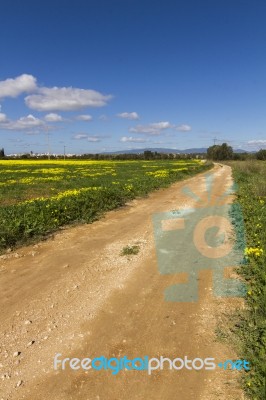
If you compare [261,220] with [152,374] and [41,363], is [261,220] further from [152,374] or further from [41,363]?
[41,363]

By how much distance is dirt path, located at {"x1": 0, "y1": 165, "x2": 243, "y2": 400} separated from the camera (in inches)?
129

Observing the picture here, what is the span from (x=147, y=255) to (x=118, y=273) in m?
1.16

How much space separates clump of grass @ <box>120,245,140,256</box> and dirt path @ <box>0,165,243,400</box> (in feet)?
0.50

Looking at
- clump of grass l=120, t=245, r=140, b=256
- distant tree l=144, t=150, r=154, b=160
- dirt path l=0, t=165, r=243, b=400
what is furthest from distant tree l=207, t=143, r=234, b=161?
dirt path l=0, t=165, r=243, b=400

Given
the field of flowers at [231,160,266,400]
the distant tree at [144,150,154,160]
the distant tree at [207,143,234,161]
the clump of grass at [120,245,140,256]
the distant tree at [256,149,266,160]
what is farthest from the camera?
the distant tree at [207,143,234,161]

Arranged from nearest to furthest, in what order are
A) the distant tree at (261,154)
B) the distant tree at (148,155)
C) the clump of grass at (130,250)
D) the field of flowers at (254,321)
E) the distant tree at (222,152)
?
A: the field of flowers at (254,321) → the clump of grass at (130,250) → the distant tree at (261,154) → the distant tree at (148,155) → the distant tree at (222,152)

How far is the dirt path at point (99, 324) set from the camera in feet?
10.8

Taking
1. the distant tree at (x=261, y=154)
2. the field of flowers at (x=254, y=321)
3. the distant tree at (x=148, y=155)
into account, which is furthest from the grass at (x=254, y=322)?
the distant tree at (x=148, y=155)

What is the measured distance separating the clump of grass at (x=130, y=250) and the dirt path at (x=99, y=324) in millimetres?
152

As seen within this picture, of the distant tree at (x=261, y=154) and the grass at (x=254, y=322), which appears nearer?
the grass at (x=254, y=322)

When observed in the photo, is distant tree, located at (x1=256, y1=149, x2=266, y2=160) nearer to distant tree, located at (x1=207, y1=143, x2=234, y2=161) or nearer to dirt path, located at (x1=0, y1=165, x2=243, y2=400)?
distant tree, located at (x1=207, y1=143, x2=234, y2=161)

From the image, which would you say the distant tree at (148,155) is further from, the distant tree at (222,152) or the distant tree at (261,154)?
the distant tree at (261,154)

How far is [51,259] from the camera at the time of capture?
22.3 ft

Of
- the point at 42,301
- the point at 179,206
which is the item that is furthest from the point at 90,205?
the point at 42,301
